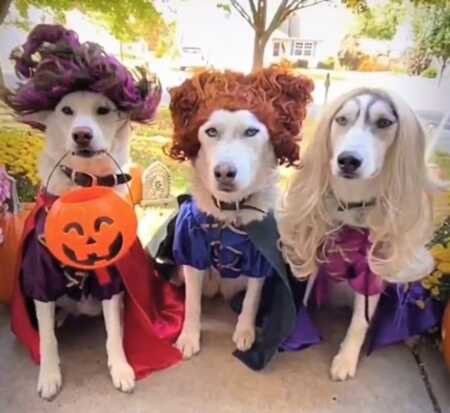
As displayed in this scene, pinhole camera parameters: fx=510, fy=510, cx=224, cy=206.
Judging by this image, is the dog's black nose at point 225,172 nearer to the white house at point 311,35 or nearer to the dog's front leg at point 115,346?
the dog's front leg at point 115,346

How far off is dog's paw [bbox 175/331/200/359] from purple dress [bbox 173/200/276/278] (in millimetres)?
189

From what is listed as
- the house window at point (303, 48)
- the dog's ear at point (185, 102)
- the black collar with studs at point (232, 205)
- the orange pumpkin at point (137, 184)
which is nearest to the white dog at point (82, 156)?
the dog's ear at point (185, 102)

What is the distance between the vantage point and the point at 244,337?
4.43 feet

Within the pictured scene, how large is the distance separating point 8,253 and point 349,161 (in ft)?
3.18

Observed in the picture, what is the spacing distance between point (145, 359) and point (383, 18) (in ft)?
3.75

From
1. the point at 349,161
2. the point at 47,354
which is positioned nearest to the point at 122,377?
the point at 47,354

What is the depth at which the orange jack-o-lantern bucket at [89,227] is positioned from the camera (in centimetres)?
103

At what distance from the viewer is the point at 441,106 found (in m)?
1.49

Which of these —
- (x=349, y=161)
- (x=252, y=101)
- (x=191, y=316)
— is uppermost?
(x=252, y=101)

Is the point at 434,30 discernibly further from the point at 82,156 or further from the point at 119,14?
the point at 82,156

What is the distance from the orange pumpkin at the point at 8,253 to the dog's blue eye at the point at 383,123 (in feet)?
3.24

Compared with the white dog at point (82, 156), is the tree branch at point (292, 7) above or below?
above

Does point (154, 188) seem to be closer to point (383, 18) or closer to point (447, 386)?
point (383, 18)

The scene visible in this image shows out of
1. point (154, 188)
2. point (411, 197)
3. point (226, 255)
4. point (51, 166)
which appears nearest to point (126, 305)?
point (226, 255)
